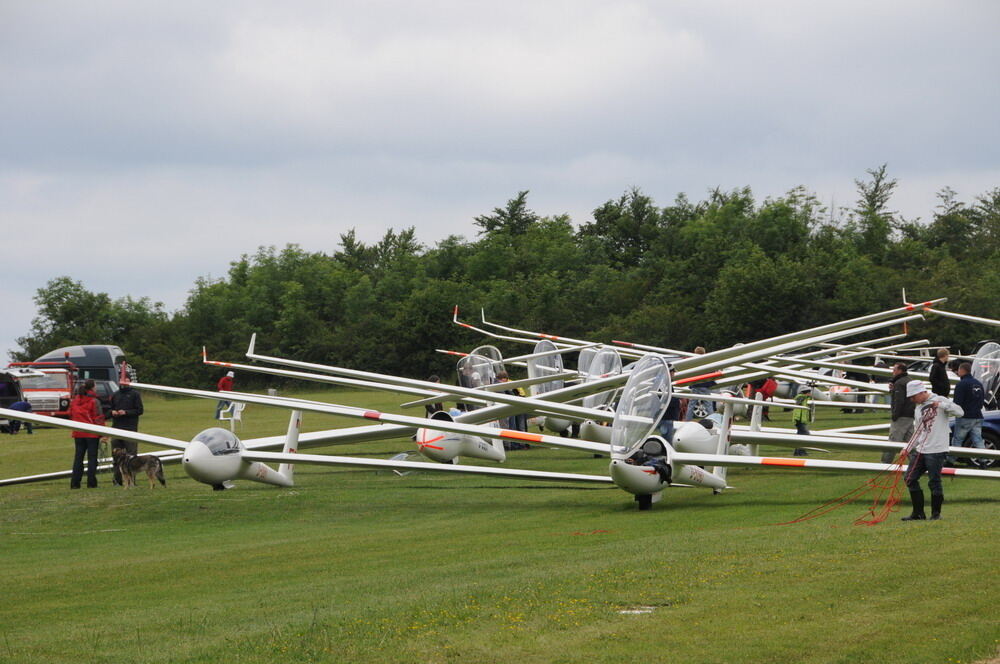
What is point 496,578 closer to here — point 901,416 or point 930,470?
point 930,470

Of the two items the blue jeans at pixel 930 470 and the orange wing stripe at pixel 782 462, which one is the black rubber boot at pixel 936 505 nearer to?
the blue jeans at pixel 930 470

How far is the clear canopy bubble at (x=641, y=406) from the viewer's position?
13586 mm

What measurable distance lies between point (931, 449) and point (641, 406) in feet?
11.8

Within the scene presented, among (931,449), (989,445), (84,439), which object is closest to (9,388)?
(84,439)

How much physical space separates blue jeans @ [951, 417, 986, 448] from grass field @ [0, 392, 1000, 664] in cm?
174

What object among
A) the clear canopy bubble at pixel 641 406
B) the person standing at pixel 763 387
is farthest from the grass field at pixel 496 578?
the person standing at pixel 763 387

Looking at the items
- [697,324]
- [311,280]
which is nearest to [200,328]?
[311,280]

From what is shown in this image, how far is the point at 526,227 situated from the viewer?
95.5 meters

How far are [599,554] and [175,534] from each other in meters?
6.06

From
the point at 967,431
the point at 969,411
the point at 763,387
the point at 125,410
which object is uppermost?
the point at 763,387

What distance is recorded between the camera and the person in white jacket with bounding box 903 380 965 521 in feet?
38.0

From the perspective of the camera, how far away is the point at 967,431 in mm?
16375

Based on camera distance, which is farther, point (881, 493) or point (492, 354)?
point (492, 354)

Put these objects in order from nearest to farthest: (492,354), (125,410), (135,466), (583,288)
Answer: (135,466)
(125,410)
(492,354)
(583,288)
